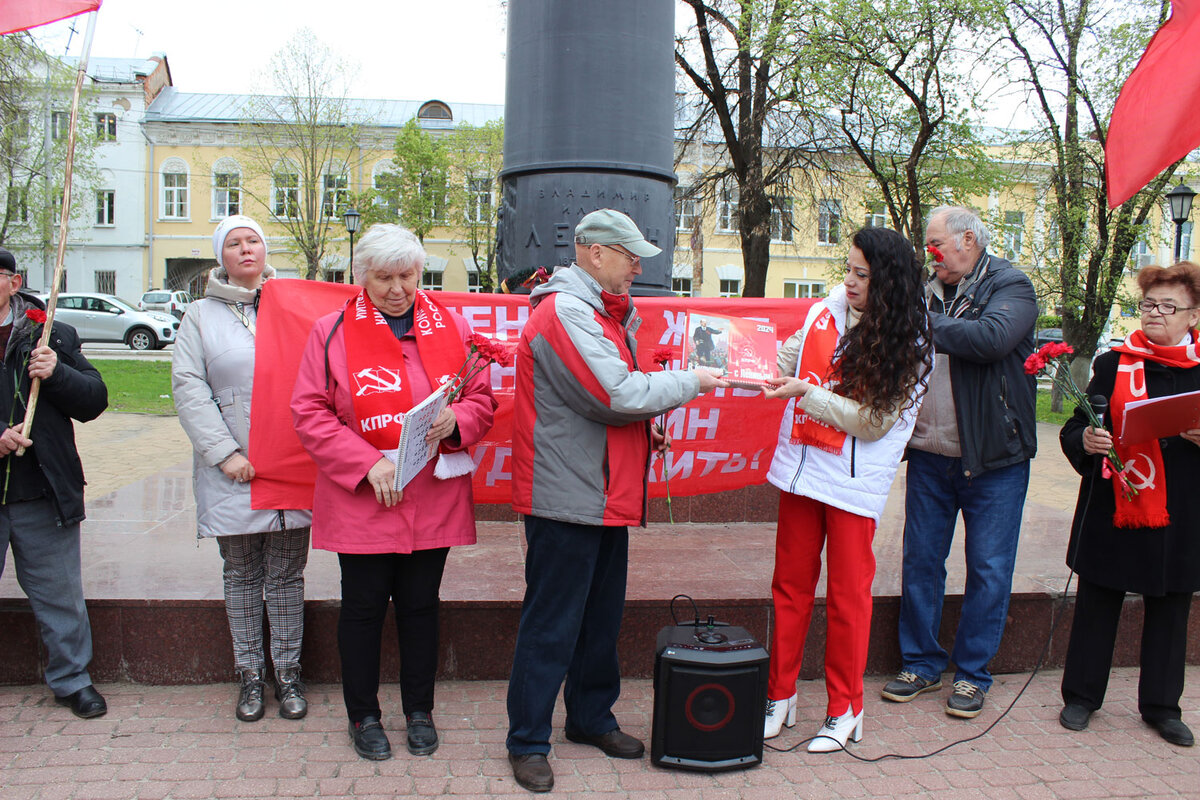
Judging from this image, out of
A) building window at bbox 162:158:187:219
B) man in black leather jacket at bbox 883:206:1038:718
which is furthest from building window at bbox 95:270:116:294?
man in black leather jacket at bbox 883:206:1038:718

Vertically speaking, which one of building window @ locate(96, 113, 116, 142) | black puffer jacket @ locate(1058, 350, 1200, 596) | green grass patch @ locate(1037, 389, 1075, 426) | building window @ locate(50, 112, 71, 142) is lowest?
green grass patch @ locate(1037, 389, 1075, 426)

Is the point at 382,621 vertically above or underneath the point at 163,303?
above

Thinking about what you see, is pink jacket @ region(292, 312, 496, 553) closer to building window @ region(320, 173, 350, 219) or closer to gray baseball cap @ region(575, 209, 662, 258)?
gray baseball cap @ region(575, 209, 662, 258)

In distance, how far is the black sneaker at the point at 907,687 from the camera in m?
3.93

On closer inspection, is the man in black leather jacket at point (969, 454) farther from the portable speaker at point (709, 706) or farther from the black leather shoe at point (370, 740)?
the black leather shoe at point (370, 740)

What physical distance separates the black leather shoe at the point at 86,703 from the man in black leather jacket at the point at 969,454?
10.5 feet

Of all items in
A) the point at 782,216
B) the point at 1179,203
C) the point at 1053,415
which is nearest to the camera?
the point at 1179,203

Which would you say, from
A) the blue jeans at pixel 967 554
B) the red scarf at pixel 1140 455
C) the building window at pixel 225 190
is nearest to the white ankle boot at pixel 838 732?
the blue jeans at pixel 967 554

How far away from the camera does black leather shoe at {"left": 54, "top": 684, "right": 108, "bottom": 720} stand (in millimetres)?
3521

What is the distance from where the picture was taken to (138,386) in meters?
14.3

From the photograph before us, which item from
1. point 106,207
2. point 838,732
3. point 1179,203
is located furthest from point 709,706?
point 106,207

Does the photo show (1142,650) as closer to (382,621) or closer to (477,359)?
(477,359)

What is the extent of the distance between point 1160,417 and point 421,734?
2956 millimetres

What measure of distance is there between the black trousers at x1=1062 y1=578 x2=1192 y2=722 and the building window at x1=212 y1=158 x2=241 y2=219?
1552 inches
